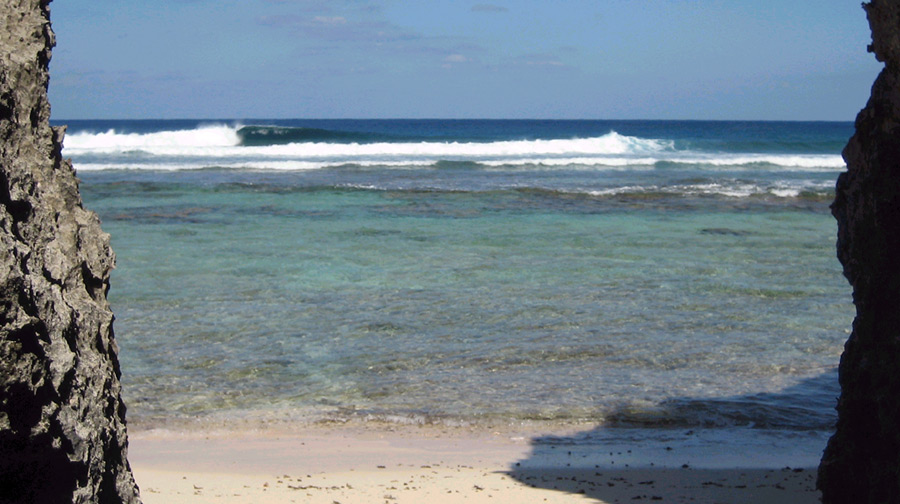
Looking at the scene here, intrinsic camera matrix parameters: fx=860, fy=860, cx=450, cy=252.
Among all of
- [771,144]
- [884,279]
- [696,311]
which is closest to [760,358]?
[696,311]

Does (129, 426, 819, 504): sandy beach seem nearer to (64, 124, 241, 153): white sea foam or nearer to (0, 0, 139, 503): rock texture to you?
(0, 0, 139, 503): rock texture

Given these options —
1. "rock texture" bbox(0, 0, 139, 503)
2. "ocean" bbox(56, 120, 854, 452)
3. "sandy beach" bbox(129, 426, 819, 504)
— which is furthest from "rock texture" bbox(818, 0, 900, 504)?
"rock texture" bbox(0, 0, 139, 503)

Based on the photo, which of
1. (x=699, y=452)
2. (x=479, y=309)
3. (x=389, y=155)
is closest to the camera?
(x=699, y=452)

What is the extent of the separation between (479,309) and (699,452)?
3.66 meters

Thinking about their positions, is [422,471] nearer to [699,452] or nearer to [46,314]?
[699,452]

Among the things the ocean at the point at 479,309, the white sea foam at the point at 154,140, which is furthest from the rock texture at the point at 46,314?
the white sea foam at the point at 154,140

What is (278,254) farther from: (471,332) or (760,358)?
A: (760,358)

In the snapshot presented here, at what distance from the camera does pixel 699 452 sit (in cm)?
510

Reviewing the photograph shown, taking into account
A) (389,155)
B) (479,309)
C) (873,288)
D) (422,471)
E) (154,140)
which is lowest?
(422,471)

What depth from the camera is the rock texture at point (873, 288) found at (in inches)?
126

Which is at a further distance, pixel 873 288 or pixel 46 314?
pixel 873 288

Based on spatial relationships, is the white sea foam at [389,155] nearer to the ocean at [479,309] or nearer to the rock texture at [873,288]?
the ocean at [479,309]

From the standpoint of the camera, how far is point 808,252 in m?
12.5

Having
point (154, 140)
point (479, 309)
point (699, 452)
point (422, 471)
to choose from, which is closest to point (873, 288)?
point (699, 452)
